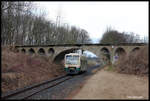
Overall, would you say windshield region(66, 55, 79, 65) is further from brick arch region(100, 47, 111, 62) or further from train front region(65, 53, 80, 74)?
brick arch region(100, 47, 111, 62)

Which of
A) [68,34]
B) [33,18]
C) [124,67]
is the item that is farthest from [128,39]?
[124,67]

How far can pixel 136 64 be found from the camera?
16531 millimetres

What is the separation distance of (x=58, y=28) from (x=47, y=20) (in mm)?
5242

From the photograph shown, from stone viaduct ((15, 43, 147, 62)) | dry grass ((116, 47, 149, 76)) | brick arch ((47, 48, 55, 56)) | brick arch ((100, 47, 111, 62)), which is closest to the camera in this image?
dry grass ((116, 47, 149, 76))

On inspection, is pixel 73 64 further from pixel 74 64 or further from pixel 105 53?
pixel 105 53

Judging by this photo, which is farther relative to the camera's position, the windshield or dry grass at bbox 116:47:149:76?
the windshield

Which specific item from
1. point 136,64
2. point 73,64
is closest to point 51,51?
point 73,64

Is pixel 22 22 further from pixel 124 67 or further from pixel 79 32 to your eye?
pixel 124 67

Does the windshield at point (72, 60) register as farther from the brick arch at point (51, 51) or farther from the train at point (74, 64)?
the brick arch at point (51, 51)

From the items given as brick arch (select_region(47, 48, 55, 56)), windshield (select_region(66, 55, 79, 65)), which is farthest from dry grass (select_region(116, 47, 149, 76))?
brick arch (select_region(47, 48, 55, 56))

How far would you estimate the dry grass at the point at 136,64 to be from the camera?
15.5m

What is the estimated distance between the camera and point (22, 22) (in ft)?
168

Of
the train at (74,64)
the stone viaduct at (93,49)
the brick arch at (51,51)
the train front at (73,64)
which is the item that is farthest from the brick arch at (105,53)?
the train front at (73,64)

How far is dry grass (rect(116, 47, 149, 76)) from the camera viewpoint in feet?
50.8
